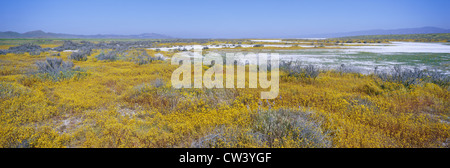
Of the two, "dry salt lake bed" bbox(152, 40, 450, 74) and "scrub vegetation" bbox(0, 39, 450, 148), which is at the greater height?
"dry salt lake bed" bbox(152, 40, 450, 74)

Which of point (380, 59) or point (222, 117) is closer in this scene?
point (222, 117)

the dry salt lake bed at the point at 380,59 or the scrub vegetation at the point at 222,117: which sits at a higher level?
the dry salt lake bed at the point at 380,59

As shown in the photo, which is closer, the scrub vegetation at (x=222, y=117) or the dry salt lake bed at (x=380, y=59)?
the scrub vegetation at (x=222, y=117)

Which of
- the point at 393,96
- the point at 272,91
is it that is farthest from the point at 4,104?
the point at 393,96

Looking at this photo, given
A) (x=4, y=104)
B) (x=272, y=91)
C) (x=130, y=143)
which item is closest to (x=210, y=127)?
(x=130, y=143)

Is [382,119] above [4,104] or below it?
below

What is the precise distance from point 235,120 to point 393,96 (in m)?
5.37

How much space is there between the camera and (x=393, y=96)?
19.4ft

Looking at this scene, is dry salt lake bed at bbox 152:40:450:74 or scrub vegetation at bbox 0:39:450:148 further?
dry salt lake bed at bbox 152:40:450:74

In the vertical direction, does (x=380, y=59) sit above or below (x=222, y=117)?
above

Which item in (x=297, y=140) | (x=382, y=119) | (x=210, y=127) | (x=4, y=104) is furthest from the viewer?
(x=4, y=104)
